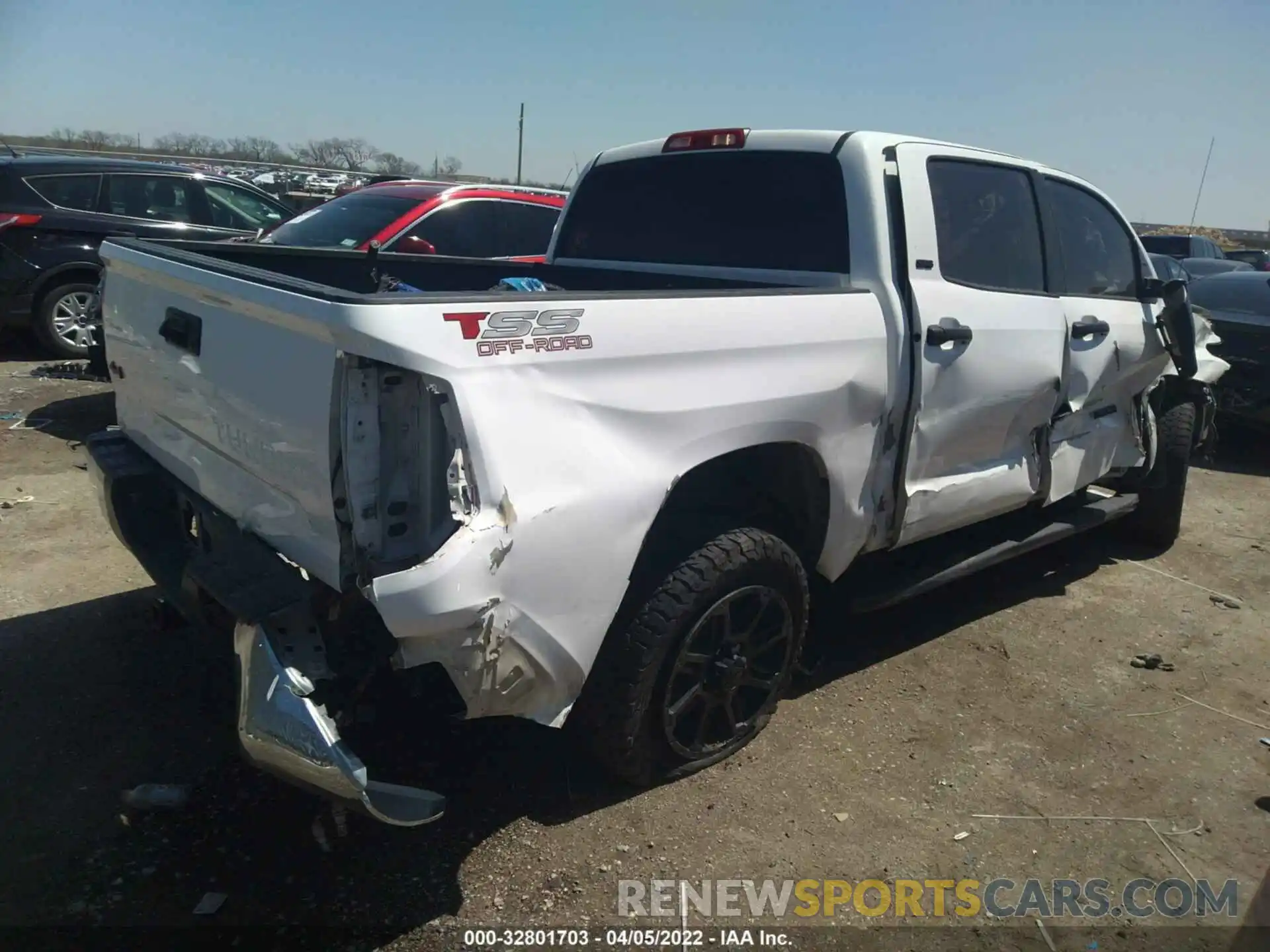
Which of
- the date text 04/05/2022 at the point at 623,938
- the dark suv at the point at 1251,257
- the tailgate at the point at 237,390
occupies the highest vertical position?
the dark suv at the point at 1251,257

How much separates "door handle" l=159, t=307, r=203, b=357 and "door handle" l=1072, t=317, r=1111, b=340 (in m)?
3.48

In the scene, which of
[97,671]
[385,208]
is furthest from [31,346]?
[97,671]

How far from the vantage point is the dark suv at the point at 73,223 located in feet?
27.7

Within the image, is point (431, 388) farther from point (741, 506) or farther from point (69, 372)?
point (69, 372)

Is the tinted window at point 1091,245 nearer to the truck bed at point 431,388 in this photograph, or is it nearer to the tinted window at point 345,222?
the truck bed at point 431,388

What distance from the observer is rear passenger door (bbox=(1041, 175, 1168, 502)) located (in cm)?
426

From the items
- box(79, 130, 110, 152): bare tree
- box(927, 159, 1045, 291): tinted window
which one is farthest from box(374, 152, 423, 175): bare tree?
box(927, 159, 1045, 291): tinted window

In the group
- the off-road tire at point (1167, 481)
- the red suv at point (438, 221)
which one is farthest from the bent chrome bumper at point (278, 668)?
the red suv at point (438, 221)

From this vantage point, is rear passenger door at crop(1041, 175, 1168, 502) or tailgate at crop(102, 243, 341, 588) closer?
tailgate at crop(102, 243, 341, 588)

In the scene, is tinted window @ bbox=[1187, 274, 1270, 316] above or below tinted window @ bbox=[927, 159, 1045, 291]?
below

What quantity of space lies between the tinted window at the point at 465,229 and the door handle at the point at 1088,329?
477cm

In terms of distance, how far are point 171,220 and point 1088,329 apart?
334 inches

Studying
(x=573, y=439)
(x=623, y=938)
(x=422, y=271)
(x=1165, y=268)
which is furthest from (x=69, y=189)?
(x=1165, y=268)
